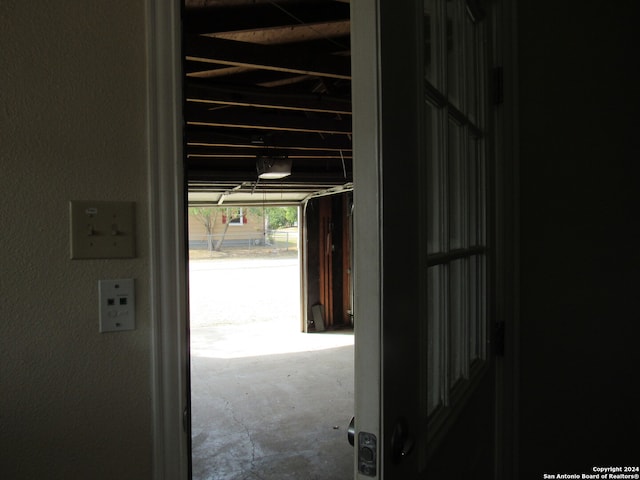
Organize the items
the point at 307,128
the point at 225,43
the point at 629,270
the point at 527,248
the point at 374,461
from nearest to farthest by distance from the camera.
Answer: the point at 374,461, the point at 527,248, the point at 629,270, the point at 225,43, the point at 307,128

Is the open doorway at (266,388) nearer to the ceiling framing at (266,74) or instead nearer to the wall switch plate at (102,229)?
the ceiling framing at (266,74)

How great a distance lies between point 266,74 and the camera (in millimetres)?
2979

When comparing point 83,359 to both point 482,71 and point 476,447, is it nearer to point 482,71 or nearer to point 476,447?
point 476,447

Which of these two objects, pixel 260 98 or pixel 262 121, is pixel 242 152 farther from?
pixel 260 98

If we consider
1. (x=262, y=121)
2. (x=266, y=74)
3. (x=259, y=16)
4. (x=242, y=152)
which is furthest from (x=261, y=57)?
(x=242, y=152)

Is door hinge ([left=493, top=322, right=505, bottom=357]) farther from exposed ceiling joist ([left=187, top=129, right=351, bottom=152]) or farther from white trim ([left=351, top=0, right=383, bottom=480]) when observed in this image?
exposed ceiling joist ([left=187, top=129, right=351, bottom=152])

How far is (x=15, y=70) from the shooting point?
0.84 metres

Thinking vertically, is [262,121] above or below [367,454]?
above

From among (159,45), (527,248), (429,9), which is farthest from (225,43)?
(527,248)

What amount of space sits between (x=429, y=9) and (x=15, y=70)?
0.88 meters

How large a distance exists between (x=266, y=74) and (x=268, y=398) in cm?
363

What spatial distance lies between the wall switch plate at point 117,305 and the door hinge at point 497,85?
1.14m

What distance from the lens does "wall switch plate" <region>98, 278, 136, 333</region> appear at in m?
0.89

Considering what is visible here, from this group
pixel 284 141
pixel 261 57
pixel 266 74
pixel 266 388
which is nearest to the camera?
pixel 261 57
